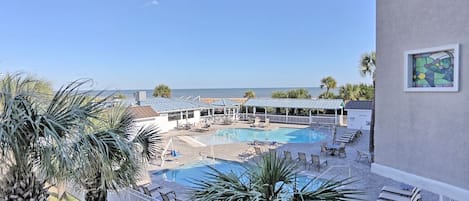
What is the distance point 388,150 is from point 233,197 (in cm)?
393

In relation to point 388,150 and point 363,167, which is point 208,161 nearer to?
point 363,167

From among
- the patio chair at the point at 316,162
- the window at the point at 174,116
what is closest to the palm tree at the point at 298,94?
the window at the point at 174,116

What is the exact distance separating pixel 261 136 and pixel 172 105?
10.5m

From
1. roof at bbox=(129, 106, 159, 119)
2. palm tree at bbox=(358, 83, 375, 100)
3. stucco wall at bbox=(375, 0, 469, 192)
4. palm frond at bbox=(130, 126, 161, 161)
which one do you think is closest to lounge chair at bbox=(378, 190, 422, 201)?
stucco wall at bbox=(375, 0, 469, 192)

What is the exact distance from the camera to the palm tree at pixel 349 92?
38844 millimetres

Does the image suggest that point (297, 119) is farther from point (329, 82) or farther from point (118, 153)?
point (118, 153)

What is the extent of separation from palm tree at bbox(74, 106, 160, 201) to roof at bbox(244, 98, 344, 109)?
27.2m

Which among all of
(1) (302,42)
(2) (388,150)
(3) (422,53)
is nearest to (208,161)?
(2) (388,150)

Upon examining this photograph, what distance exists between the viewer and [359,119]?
30734mm

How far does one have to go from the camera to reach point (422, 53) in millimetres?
5758

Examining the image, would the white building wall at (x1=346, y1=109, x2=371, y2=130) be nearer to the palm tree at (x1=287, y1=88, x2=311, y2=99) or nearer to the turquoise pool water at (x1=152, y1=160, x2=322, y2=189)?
the palm tree at (x1=287, y1=88, x2=311, y2=99)

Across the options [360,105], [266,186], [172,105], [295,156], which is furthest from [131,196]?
[360,105]

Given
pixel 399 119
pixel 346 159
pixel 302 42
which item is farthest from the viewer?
pixel 302 42

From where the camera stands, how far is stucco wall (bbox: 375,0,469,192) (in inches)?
202
